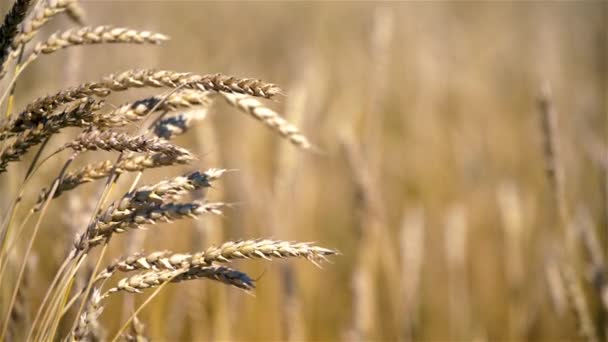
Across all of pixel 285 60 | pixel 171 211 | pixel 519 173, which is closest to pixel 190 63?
pixel 285 60

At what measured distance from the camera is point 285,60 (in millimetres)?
5305

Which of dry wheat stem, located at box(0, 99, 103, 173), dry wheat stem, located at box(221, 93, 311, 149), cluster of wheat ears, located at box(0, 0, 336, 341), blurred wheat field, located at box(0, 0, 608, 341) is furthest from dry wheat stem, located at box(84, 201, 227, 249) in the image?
blurred wheat field, located at box(0, 0, 608, 341)

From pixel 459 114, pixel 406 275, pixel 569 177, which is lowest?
pixel 406 275

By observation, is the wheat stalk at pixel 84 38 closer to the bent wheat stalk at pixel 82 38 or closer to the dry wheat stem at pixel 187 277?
the bent wheat stalk at pixel 82 38

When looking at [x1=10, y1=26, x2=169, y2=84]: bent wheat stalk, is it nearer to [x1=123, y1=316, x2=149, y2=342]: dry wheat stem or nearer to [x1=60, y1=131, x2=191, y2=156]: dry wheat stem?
[x1=60, y1=131, x2=191, y2=156]: dry wheat stem

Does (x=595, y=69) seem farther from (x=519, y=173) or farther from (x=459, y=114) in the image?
(x=519, y=173)

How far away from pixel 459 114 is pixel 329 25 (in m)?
2.54

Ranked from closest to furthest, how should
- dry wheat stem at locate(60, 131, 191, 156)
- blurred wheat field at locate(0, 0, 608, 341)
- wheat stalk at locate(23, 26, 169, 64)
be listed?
dry wheat stem at locate(60, 131, 191, 156)
wheat stalk at locate(23, 26, 169, 64)
blurred wheat field at locate(0, 0, 608, 341)

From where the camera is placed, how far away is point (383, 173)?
A: 12.2 ft

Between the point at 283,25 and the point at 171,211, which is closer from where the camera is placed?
the point at 171,211

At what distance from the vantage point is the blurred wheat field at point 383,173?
67.6 inches

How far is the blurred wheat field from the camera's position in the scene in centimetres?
172

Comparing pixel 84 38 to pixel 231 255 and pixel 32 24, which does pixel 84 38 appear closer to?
pixel 32 24

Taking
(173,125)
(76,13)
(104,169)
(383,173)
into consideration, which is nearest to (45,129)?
(104,169)
